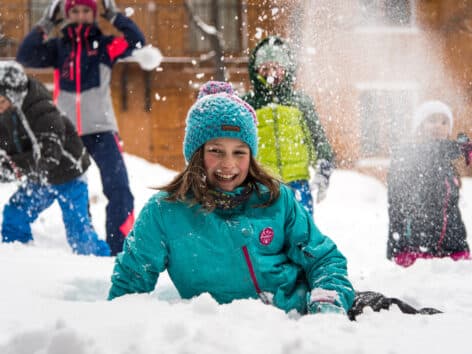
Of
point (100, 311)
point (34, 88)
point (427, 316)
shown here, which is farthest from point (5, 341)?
point (34, 88)

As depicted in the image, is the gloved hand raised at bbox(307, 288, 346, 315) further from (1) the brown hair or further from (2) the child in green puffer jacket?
(2) the child in green puffer jacket

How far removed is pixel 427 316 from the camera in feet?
6.97

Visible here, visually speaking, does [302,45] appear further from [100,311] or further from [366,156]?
[100,311]

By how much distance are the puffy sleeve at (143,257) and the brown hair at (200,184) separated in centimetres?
9

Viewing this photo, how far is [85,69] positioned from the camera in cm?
477

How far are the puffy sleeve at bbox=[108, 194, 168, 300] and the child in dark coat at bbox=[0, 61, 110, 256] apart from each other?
213 centimetres

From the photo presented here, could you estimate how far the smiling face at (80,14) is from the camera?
4.78 metres

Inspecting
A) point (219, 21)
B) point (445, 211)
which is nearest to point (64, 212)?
point (445, 211)

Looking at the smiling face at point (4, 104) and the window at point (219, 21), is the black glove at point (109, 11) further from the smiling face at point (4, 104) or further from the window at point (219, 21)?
the window at point (219, 21)

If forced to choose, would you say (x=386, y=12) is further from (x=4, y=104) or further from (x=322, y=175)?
(x=4, y=104)

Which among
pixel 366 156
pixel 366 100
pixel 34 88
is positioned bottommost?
pixel 366 156

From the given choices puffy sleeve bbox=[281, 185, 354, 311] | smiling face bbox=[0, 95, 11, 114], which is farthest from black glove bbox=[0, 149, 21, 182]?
puffy sleeve bbox=[281, 185, 354, 311]

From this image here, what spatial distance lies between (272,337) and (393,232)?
9.29 ft

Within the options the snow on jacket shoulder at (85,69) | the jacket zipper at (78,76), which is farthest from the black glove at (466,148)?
the jacket zipper at (78,76)
